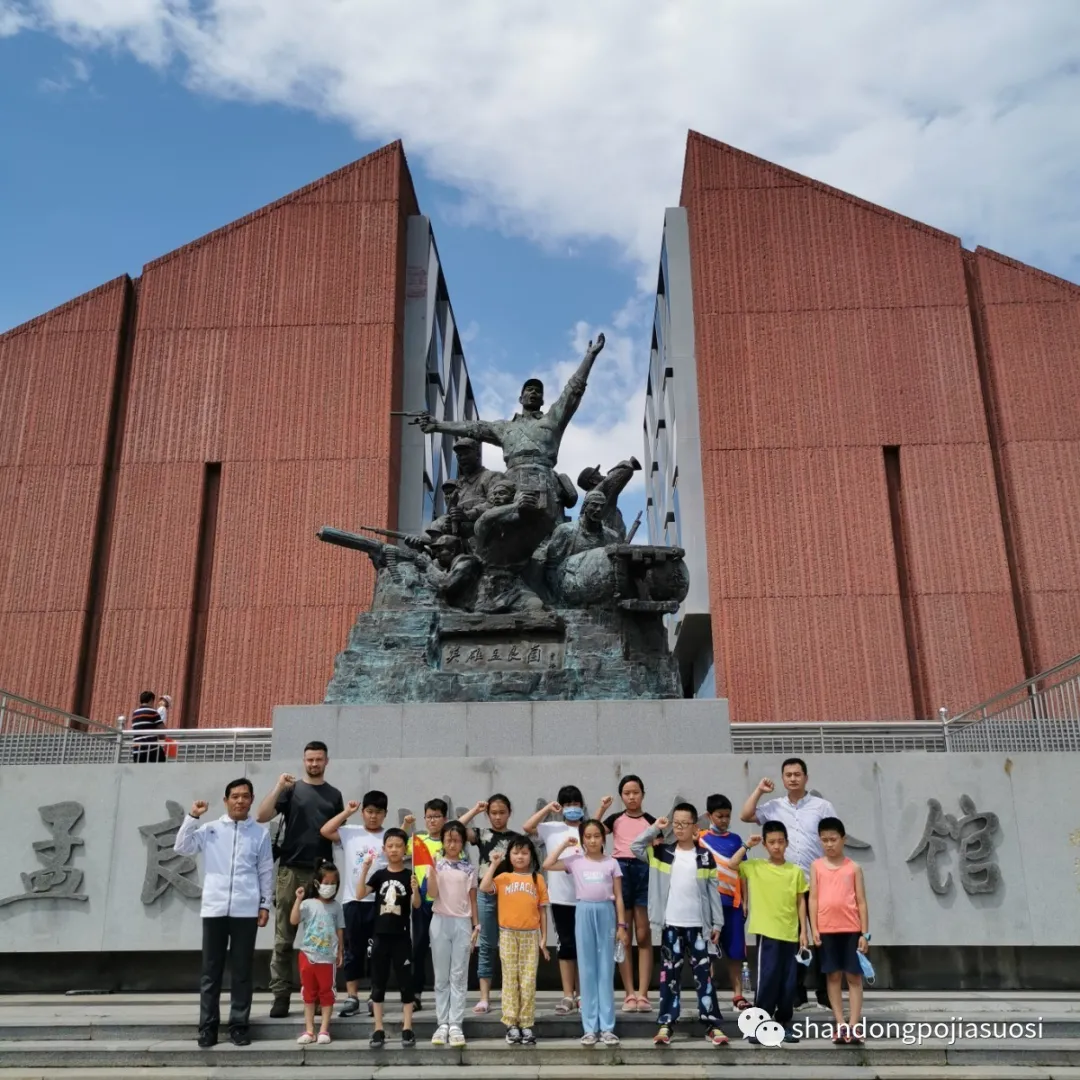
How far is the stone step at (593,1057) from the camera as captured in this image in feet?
13.9

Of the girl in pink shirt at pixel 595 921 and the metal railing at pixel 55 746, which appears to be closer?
the girl in pink shirt at pixel 595 921

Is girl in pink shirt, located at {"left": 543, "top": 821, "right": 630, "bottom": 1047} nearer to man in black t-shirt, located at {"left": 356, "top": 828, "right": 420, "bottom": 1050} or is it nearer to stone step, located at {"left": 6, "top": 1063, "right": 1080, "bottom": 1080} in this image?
stone step, located at {"left": 6, "top": 1063, "right": 1080, "bottom": 1080}

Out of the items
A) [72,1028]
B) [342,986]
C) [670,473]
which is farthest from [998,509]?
[72,1028]

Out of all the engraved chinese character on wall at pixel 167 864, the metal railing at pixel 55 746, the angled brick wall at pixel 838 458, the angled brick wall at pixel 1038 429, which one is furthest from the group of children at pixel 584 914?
the angled brick wall at pixel 1038 429

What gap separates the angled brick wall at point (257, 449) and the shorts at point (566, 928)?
A: 497 inches

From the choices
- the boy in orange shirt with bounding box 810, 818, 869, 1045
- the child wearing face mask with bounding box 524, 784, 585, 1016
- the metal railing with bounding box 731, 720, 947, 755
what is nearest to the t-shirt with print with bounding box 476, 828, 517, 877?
the child wearing face mask with bounding box 524, 784, 585, 1016

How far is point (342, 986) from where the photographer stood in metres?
5.73

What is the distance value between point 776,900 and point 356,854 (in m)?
1.94

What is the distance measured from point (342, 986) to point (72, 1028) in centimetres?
144

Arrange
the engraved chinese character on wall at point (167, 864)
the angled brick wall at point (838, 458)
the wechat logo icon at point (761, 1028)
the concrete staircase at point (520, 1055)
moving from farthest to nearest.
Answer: the angled brick wall at point (838, 458)
the engraved chinese character on wall at point (167, 864)
the wechat logo icon at point (761, 1028)
the concrete staircase at point (520, 1055)

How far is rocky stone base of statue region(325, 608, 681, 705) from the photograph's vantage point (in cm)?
801

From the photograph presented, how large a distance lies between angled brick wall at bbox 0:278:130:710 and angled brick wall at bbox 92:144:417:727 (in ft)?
1.61

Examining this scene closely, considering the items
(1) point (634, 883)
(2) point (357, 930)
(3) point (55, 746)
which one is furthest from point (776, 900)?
(3) point (55, 746)

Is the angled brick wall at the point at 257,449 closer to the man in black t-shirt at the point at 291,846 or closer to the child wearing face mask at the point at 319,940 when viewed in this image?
the man in black t-shirt at the point at 291,846
